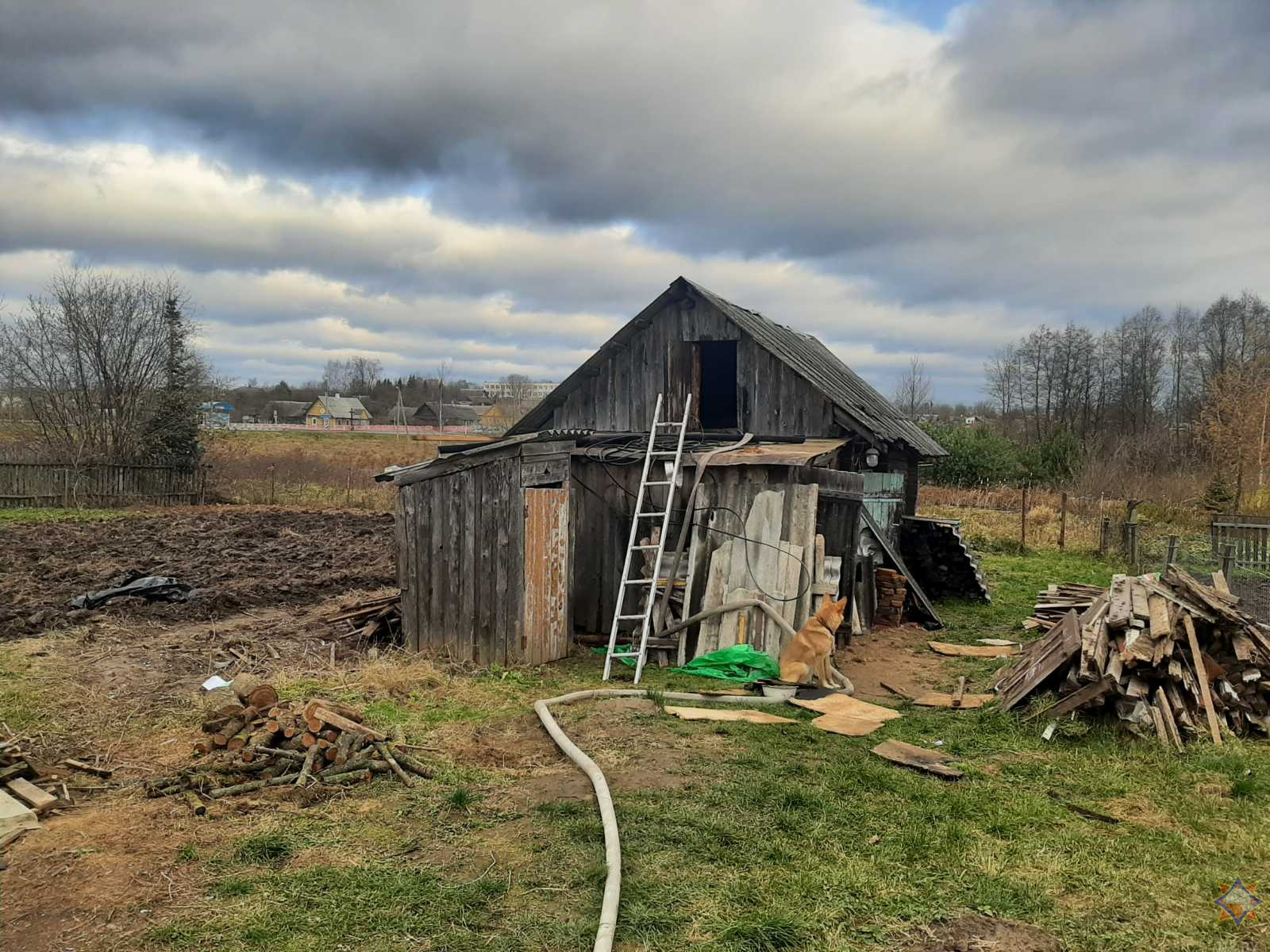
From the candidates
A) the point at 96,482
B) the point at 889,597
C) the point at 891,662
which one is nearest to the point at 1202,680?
the point at 891,662

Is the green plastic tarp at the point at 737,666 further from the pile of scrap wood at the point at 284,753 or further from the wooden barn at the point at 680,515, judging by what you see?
the pile of scrap wood at the point at 284,753

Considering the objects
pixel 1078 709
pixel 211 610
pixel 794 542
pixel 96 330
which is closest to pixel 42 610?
pixel 211 610

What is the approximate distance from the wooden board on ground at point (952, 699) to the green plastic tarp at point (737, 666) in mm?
1582

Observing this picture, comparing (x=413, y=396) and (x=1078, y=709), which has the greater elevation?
(x=413, y=396)

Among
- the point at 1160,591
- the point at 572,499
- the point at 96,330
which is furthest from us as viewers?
the point at 96,330

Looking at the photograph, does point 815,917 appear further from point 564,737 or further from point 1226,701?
point 1226,701

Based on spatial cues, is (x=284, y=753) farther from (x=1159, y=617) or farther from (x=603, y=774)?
(x=1159, y=617)

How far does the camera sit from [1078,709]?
741 cm

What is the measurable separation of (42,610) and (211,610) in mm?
2249

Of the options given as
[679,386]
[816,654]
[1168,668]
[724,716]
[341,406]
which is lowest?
[724,716]

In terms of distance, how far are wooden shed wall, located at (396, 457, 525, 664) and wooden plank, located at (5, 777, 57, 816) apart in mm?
4760

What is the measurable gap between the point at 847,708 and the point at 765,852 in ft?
11.4

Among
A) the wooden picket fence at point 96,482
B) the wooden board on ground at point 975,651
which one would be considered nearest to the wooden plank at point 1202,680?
the wooden board on ground at point 975,651

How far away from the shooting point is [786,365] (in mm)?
12891
